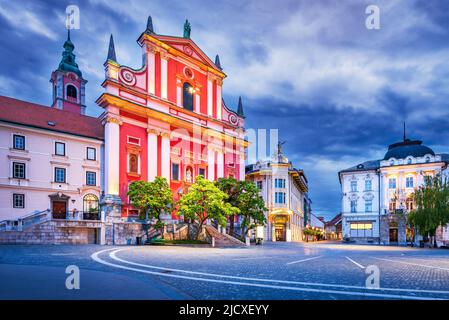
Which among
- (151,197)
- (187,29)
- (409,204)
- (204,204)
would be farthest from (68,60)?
(409,204)

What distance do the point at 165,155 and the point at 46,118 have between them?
558 inches

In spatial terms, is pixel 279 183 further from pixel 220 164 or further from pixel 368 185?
pixel 220 164

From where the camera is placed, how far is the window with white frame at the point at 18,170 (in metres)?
31.9

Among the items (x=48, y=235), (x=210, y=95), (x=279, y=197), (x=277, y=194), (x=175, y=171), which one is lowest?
(x=48, y=235)

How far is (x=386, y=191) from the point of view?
59.1 metres

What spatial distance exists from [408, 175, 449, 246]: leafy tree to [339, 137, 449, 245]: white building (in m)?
15.5

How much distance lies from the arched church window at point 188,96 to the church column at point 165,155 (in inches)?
245

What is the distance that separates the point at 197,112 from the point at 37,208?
23.1m

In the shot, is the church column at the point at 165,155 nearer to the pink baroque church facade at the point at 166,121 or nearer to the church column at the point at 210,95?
the pink baroque church facade at the point at 166,121

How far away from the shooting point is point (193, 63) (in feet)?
151

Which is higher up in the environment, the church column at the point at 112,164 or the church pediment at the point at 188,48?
the church pediment at the point at 188,48

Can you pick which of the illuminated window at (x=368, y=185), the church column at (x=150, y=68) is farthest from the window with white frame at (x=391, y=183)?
the church column at (x=150, y=68)

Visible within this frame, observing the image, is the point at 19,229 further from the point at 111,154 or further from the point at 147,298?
the point at 147,298
